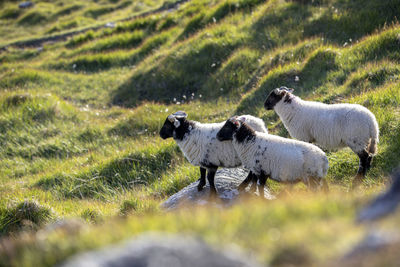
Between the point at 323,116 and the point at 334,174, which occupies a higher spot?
the point at 323,116

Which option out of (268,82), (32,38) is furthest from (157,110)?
(32,38)

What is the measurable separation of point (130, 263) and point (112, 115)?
12.7 meters

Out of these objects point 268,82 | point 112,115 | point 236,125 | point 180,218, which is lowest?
point 112,115

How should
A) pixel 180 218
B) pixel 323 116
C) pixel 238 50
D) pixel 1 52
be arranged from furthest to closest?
pixel 1 52 < pixel 238 50 < pixel 323 116 < pixel 180 218

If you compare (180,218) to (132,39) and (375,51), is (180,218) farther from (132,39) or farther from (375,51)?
(132,39)

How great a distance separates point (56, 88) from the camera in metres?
18.2

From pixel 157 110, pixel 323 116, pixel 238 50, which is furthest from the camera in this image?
pixel 238 50

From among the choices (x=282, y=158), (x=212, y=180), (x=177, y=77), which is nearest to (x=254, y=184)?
(x=212, y=180)

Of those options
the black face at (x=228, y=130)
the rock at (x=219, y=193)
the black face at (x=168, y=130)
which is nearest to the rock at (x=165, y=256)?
the rock at (x=219, y=193)

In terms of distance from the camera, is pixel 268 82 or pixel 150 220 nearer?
pixel 150 220

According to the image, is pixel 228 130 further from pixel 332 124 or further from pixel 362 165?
pixel 362 165

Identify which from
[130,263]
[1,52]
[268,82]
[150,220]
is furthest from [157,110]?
[1,52]

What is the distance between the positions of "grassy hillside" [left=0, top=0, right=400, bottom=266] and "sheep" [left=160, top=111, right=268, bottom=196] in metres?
0.92

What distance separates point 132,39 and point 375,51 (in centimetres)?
→ 1369
